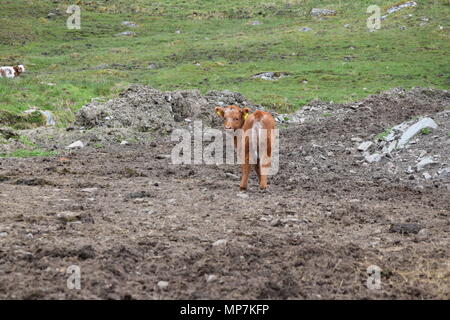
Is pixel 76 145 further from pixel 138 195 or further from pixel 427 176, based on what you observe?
pixel 427 176

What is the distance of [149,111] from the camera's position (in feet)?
62.8

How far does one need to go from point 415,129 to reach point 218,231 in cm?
802

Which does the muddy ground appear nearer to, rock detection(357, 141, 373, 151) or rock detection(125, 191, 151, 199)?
rock detection(125, 191, 151, 199)

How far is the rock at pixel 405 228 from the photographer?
7617mm

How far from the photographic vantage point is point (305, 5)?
62.1 meters

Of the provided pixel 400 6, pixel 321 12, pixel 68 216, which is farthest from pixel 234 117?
pixel 321 12

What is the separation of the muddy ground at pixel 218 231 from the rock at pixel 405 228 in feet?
0.10

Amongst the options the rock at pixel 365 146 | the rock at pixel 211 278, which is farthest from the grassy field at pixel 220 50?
the rock at pixel 211 278

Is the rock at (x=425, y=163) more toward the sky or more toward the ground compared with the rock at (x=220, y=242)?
more toward the ground

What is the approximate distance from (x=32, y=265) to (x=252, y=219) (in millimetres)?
3534

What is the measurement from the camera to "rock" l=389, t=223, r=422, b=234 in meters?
7.62

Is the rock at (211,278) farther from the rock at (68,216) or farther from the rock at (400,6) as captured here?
the rock at (400,6)

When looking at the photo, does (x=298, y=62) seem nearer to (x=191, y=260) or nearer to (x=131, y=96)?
(x=131, y=96)

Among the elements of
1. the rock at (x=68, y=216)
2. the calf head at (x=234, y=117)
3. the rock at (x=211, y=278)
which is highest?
Answer: the calf head at (x=234, y=117)
